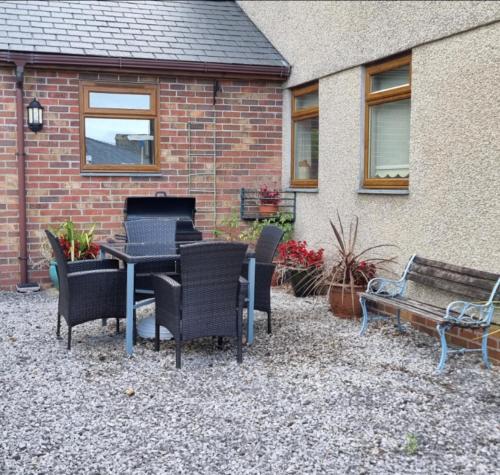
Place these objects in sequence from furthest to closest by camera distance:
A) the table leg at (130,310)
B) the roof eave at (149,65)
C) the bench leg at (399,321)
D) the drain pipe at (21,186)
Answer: the drain pipe at (21,186) → the roof eave at (149,65) → the bench leg at (399,321) → the table leg at (130,310)

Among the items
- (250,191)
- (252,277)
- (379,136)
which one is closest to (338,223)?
(379,136)

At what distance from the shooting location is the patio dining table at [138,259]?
5.03 meters

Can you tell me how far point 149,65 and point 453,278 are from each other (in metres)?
4.89

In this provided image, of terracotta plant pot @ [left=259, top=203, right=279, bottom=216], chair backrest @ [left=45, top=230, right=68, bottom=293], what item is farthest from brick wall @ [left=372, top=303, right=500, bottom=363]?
chair backrest @ [left=45, top=230, right=68, bottom=293]

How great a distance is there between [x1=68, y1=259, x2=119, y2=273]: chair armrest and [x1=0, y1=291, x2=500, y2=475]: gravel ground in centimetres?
61

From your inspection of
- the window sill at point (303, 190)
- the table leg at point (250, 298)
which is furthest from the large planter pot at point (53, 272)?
the table leg at point (250, 298)

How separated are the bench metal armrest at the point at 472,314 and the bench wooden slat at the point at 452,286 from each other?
0.31ft

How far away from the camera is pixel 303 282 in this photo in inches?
296

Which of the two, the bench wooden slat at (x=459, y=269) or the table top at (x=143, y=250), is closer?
the bench wooden slat at (x=459, y=269)

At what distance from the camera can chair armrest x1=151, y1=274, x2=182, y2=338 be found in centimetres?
468

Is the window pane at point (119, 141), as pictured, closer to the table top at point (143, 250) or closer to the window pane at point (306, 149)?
the window pane at point (306, 149)

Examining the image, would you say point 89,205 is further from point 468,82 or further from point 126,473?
point 126,473

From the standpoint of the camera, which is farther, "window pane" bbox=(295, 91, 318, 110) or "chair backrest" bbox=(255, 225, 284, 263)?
"window pane" bbox=(295, 91, 318, 110)

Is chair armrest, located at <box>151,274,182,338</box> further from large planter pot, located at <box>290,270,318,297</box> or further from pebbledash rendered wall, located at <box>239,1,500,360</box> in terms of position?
large planter pot, located at <box>290,270,318,297</box>
